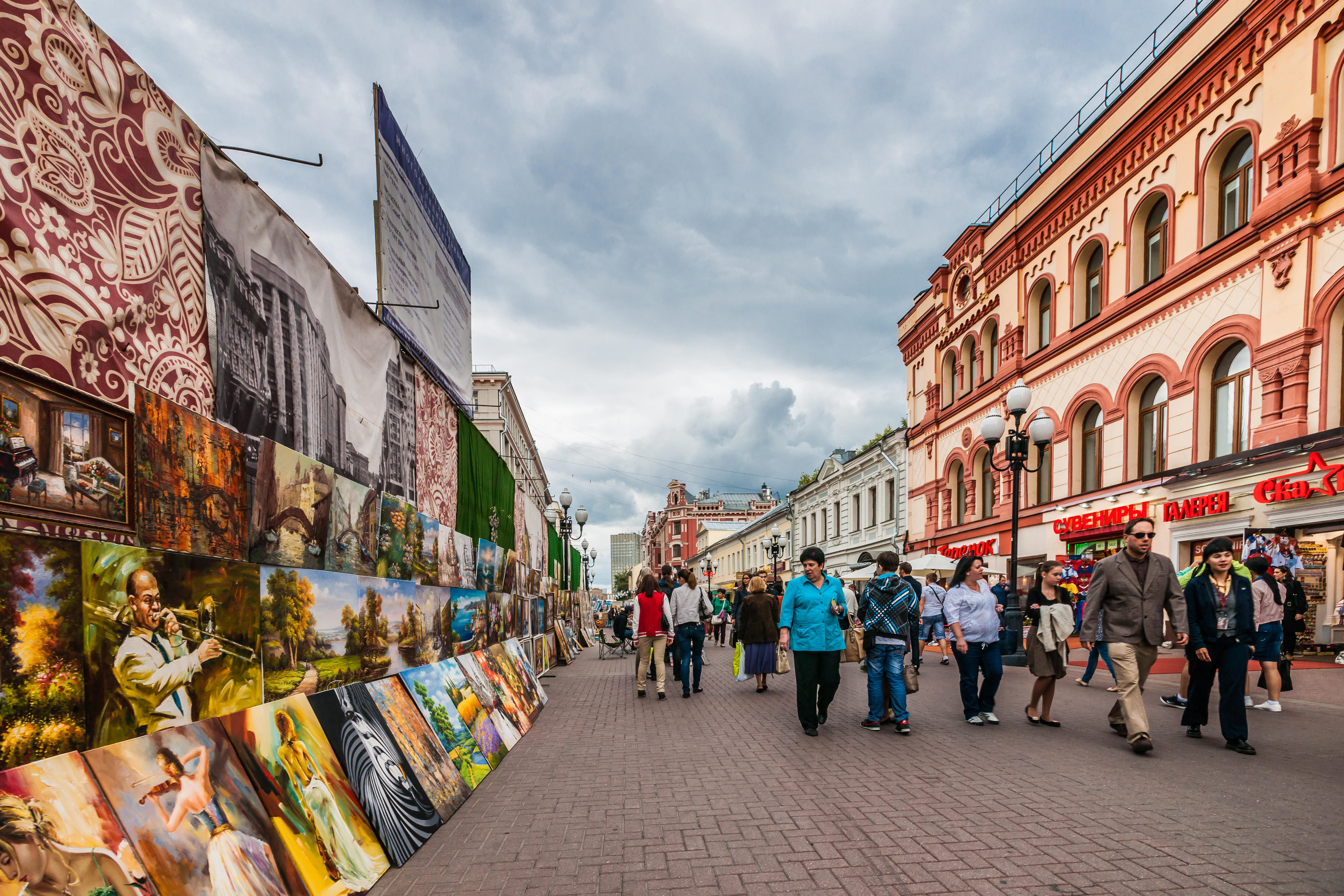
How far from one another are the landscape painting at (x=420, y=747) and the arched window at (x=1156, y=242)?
18.4 meters

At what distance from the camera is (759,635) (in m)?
10.8

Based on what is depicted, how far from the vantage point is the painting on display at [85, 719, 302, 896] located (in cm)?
213

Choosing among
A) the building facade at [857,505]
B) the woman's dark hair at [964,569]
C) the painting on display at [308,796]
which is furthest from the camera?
the building facade at [857,505]

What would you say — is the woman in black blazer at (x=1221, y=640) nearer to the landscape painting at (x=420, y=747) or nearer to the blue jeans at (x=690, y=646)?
the blue jeans at (x=690, y=646)

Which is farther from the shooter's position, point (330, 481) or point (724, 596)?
point (724, 596)

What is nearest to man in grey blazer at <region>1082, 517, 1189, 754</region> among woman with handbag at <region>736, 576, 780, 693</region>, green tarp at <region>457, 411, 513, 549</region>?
woman with handbag at <region>736, 576, 780, 693</region>

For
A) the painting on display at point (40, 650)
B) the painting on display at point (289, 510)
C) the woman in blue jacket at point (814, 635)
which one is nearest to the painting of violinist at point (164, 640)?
the painting on display at point (40, 650)

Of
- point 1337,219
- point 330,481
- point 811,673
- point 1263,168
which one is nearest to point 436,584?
point 330,481

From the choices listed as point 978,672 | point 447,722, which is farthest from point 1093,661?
point 447,722

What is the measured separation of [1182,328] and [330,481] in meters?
18.0

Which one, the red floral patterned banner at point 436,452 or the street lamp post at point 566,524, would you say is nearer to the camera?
the red floral patterned banner at point 436,452

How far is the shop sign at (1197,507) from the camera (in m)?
14.1

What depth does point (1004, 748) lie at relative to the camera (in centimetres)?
631

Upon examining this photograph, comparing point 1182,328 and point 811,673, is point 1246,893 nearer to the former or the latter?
point 811,673
